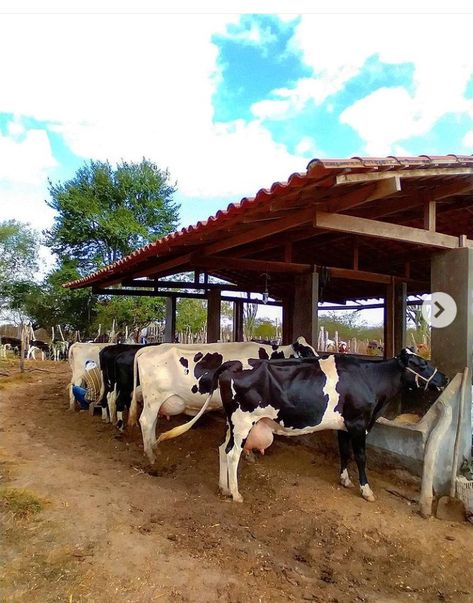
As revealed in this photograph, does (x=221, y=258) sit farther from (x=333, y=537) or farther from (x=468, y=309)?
(x=333, y=537)

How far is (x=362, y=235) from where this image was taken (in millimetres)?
4785

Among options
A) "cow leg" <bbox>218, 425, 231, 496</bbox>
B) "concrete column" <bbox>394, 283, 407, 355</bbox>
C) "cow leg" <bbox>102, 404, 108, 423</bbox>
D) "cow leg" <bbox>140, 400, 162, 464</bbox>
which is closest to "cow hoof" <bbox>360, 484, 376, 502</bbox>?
"cow leg" <bbox>218, 425, 231, 496</bbox>

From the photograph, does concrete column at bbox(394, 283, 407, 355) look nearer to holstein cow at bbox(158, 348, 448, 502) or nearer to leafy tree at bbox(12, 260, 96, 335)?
holstein cow at bbox(158, 348, 448, 502)

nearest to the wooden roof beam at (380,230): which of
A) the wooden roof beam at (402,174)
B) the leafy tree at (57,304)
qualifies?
the wooden roof beam at (402,174)

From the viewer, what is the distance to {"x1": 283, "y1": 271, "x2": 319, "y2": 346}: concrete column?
7281 millimetres

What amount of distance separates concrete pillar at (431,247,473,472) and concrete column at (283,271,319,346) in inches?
105

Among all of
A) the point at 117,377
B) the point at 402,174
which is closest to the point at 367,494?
the point at 402,174

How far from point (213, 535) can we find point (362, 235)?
3.34 meters

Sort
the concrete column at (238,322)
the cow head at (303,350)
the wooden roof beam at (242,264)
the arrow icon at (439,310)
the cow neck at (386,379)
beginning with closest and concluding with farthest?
the cow neck at (386,379) < the arrow icon at (439,310) < the cow head at (303,350) < the wooden roof beam at (242,264) < the concrete column at (238,322)

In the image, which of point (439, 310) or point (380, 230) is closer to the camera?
point (380, 230)

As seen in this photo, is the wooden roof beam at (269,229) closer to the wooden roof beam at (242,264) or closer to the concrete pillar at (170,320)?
the wooden roof beam at (242,264)

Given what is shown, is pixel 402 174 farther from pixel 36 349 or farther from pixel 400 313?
pixel 36 349

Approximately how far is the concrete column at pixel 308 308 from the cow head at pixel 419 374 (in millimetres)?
2708

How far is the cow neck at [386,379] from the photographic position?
14.8ft
